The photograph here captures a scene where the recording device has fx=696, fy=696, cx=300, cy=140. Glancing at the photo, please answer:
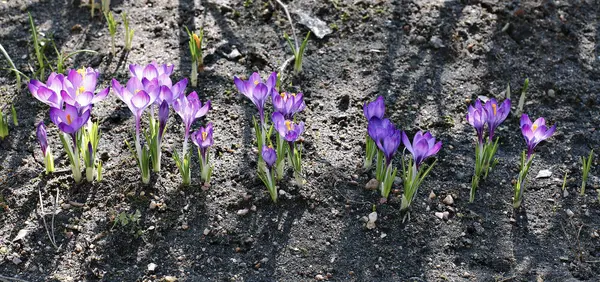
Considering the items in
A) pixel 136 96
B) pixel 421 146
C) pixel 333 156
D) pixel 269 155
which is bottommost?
pixel 333 156

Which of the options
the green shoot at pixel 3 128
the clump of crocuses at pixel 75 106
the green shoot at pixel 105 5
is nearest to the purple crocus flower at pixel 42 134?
the clump of crocuses at pixel 75 106

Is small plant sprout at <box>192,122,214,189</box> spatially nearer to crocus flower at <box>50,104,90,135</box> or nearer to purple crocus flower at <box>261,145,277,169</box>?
purple crocus flower at <box>261,145,277,169</box>

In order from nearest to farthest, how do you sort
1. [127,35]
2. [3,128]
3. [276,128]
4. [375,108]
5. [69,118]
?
[69,118] → [276,128] → [375,108] → [3,128] → [127,35]

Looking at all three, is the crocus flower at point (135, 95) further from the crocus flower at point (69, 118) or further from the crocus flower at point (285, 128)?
the crocus flower at point (285, 128)

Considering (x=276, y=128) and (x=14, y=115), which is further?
(x=14, y=115)

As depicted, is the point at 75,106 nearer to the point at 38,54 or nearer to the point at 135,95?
the point at 135,95

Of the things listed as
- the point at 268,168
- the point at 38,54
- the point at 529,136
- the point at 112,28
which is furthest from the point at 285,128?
the point at 38,54
